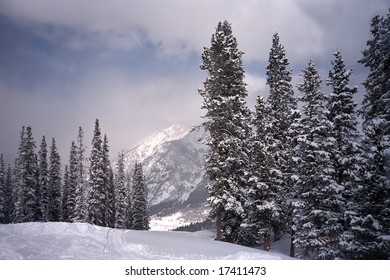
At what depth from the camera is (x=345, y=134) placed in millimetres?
22016

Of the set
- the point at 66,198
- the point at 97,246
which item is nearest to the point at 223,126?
the point at 97,246

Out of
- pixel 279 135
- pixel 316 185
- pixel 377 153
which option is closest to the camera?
pixel 377 153

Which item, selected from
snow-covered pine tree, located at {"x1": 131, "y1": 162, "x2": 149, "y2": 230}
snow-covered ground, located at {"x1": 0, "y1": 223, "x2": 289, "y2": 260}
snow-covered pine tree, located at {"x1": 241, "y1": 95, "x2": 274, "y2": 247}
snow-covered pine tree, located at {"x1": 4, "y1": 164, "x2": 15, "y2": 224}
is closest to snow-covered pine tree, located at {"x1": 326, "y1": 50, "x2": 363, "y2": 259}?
snow-covered pine tree, located at {"x1": 241, "y1": 95, "x2": 274, "y2": 247}

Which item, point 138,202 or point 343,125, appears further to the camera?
point 138,202

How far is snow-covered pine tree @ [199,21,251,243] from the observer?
21031mm

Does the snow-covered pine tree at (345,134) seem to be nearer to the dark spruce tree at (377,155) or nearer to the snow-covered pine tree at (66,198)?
the dark spruce tree at (377,155)

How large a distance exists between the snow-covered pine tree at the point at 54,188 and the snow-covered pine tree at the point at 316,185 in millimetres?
39422

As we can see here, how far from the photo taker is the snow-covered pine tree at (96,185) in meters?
41.2

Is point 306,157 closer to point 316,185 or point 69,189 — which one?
point 316,185

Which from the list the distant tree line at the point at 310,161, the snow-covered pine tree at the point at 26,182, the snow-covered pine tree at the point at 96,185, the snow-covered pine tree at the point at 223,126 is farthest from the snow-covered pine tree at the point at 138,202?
the snow-covered pine tree at the point at 223,126

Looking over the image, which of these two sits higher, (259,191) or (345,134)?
(345,134)

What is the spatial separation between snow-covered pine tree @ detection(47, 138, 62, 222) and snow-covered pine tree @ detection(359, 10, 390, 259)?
43.7m

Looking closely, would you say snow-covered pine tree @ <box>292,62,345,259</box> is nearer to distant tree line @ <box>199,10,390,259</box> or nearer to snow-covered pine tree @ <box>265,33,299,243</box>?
distant tree line @ <box>199,10,390,259</box>

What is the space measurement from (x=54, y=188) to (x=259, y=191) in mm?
37295
